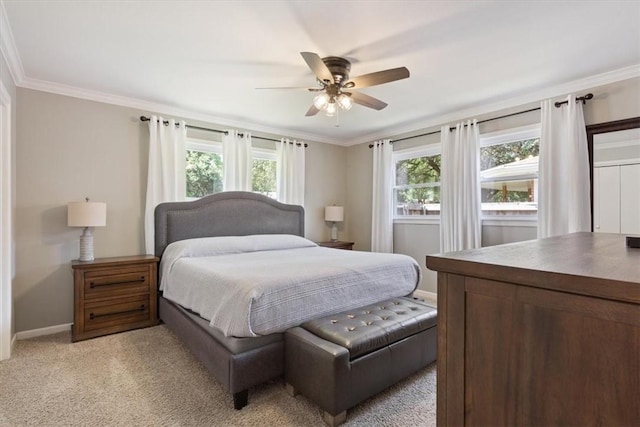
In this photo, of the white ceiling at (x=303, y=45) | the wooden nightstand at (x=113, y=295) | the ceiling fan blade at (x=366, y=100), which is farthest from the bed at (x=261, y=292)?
the ceiling fan blade at (x=366, y=100)

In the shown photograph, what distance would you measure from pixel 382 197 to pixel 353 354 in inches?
135

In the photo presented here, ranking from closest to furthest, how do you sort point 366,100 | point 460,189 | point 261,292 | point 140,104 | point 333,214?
point 261,292
point 366,100
point 140,104
point 460,189
point 333,214

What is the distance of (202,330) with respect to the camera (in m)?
2.36

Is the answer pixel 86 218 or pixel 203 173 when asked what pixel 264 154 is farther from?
pixel 86 218

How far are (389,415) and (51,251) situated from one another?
11.5 feet

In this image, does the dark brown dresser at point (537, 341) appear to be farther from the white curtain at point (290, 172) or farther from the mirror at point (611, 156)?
the white curtain at point (290, 172)

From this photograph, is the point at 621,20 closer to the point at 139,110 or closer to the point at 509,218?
the point at 509,218

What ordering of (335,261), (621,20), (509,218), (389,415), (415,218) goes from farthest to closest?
(415,218), (509,218), (335,261), (621,20), (389,415)

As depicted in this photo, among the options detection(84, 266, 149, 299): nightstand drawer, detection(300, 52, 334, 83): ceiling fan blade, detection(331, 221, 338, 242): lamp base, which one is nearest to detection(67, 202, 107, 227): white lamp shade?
detection(84, 266, 149, 299): nightstand drawer

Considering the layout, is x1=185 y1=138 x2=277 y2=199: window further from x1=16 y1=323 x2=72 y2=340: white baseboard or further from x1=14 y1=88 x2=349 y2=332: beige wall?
x1=16 y1=323 x2=72 y2=340: white baseboard

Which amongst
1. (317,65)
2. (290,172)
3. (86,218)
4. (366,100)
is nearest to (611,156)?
(366,100)

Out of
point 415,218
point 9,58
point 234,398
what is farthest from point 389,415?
point 9,58

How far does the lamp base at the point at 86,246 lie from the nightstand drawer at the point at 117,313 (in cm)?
48

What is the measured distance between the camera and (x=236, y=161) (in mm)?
4398
